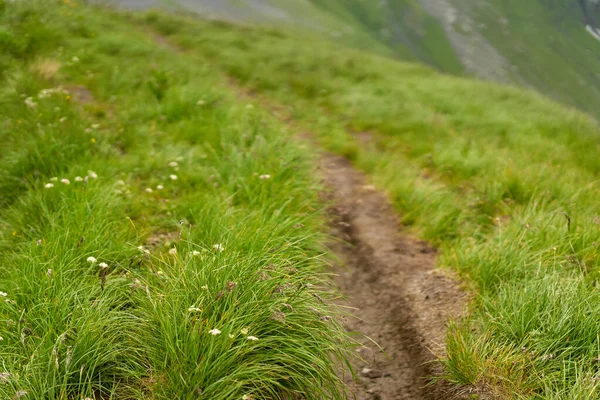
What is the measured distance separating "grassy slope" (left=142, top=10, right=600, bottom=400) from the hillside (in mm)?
31

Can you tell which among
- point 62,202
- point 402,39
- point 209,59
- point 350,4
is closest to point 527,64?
point 402,39

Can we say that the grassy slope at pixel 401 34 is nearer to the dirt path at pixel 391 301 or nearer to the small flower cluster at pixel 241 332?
the dirt path at pixel 391 301

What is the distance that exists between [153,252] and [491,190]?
16.1 ft

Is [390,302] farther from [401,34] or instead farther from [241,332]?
[401,34]

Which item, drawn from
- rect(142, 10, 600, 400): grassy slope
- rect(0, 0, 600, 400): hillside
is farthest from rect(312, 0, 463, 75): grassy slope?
rect(0, 0, 600, 400): hillside

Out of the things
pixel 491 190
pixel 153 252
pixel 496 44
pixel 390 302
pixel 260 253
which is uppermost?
pixel 496 44

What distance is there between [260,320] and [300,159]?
4.13 m

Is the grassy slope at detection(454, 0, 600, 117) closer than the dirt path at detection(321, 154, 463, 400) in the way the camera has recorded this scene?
No

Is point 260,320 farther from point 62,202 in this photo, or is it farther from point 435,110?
point 435,110

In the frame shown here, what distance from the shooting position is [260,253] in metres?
3.81

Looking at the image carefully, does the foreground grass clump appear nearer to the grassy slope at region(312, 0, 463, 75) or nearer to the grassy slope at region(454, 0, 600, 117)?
the grassy slope at region(454, 0, 600, 117)

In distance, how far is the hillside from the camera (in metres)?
3.00

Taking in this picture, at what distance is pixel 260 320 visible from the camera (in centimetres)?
321

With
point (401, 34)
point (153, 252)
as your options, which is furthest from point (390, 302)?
point (401, 34)
